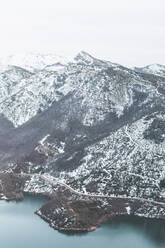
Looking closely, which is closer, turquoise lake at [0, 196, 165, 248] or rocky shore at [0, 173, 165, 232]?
turquoise lake at [0, 196, 165, 248]

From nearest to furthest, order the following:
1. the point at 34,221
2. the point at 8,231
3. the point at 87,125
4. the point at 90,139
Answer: the point at 8,231 < the point at 34,221 < the point at 90,139 < the point at 87,125

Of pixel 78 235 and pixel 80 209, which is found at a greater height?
pixel 80 209

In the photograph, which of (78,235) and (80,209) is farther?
(80,209)

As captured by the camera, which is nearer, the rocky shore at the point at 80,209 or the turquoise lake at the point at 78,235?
the turquoise lake at the point at 78,235

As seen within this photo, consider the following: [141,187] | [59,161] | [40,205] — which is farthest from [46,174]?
[141,187]

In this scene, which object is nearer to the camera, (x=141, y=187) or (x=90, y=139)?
(x=141, y=187)

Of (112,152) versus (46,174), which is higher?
(112,152)

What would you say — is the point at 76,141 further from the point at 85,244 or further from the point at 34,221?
the point at 85,244

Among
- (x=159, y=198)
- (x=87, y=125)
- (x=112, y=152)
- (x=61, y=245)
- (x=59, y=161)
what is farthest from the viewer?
(x=87, y=125)
